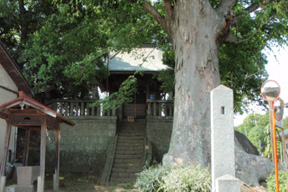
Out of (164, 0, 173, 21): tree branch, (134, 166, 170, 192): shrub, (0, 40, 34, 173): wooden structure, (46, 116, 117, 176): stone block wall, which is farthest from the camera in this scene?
(46, 116, 117, 176): stone block wall

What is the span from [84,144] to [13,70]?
539 cm

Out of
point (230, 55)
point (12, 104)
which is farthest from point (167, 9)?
point (12, 104)

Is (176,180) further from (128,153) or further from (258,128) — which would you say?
(258,128)

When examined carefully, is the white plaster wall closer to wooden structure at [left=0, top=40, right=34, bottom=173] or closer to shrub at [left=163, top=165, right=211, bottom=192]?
wooden structure at [left=0, top=40, right=34, bottom=173]

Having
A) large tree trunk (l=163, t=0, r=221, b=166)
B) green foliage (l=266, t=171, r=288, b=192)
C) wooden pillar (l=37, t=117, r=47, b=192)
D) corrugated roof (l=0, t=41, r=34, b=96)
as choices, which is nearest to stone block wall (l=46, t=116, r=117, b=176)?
corrugated roof (l=0, t=41, r=34, b=96)

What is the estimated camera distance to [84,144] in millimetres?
16281

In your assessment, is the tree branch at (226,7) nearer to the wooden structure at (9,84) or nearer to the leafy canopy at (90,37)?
the leafy canopy at (90,37)

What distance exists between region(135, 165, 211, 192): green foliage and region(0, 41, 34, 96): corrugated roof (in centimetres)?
849

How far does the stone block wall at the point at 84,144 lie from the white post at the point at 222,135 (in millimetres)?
10415

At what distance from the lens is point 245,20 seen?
11508 mm

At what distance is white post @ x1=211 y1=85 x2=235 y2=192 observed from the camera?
244 inches

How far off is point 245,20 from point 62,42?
28.5ft

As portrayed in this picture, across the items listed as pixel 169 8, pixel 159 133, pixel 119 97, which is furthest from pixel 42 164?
pixel 159 133

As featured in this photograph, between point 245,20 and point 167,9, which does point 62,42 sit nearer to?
point 167,9
